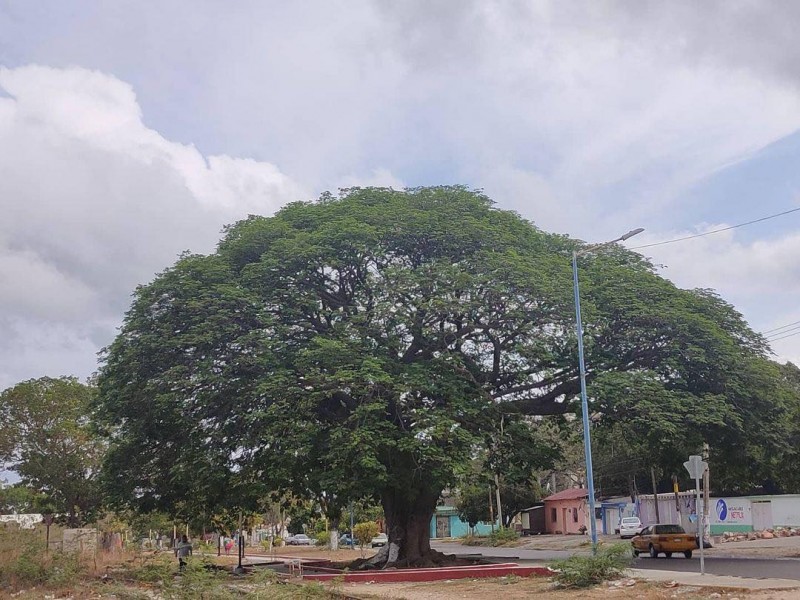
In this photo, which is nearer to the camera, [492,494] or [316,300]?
[316,300]

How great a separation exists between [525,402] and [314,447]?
317 inches

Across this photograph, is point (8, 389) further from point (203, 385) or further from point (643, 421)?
point (643, 421)

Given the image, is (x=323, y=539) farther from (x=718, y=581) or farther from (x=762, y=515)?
(x=718, y=581)

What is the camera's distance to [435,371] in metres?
26.2

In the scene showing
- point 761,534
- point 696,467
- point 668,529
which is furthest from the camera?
point 761,534

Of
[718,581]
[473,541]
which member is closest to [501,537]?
[473,541]

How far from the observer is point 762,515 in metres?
46.5

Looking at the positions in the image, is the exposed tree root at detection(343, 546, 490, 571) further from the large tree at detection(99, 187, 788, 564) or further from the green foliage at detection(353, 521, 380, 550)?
the green foliage at detection(353, 521, 380, 550)

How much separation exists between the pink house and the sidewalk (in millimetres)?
42278

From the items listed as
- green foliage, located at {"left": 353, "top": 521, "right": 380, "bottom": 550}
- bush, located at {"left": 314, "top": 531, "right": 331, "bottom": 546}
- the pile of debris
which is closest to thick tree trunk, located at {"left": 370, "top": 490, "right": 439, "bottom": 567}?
the pile of debris

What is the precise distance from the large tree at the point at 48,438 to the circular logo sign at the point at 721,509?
36145 mm

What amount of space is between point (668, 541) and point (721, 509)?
19.9 metres

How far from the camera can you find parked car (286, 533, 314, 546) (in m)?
80.7

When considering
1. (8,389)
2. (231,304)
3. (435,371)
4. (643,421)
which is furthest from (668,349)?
(8,389)
